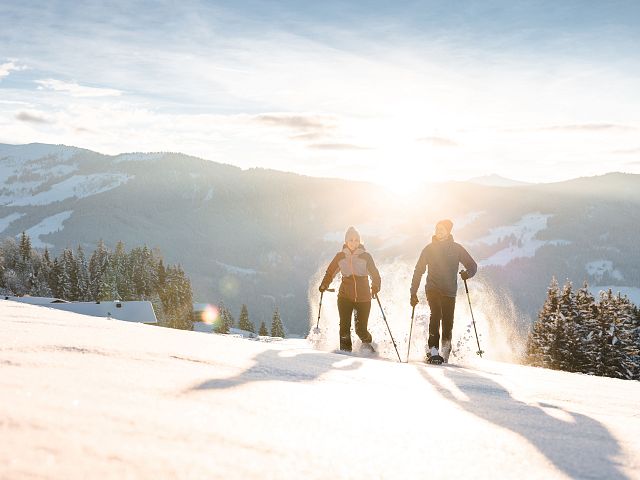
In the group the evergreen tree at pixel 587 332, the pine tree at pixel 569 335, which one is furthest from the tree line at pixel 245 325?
the evergreen tree at pixel 587 332

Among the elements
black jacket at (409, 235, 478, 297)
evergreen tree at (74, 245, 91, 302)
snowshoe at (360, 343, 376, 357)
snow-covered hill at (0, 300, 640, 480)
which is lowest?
evergreen tree at (74, 245, 91, 302)

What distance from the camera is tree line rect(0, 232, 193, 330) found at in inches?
3226

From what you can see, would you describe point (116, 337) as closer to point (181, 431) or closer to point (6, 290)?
point (181, 431)

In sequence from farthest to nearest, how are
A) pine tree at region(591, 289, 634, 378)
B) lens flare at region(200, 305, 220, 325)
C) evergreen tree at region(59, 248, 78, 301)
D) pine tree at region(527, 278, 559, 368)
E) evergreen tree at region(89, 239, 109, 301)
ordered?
1. lens flare at region(200, 305, 220, 325)
2. evergreen tree at region(89, 239, 109, 301)
3. evergreen tree at region(59, 248, 78, 301)
4. pine tree at region(527, 278, 559, 368)
5. pine tree at region(591, 289, 634, 378)

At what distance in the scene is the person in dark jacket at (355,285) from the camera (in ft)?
34.9

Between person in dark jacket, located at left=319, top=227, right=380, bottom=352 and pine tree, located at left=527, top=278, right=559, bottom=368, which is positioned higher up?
person in dark jacket, located at left=319, top=227, right=380, bottom=352

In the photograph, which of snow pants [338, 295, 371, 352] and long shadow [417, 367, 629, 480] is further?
snow pants [338, 295, 371, 352]

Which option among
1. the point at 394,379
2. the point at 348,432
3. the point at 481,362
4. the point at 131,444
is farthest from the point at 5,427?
the point at 481,362

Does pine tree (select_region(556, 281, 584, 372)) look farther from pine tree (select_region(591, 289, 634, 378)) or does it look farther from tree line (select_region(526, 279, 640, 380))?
pine tree (select_region(591, 289, 634, 378))

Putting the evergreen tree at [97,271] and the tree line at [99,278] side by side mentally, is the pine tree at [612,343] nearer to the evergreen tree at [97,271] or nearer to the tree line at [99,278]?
the tree line at [99,278]

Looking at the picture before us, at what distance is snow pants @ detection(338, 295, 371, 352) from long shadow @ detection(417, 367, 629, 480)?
5.58m

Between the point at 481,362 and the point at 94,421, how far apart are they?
8542 millimetres

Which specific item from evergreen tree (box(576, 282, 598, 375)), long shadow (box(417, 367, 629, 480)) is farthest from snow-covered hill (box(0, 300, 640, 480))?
evergreen tree (box(576, 282, 598, 375))

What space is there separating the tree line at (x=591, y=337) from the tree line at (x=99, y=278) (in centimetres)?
5770
